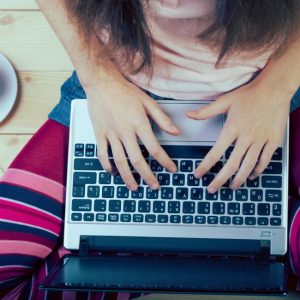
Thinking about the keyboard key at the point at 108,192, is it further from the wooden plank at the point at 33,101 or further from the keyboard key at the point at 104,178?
the wooden plank at the point at 33,101

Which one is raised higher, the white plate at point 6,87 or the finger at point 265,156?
the white plate at point 6,87

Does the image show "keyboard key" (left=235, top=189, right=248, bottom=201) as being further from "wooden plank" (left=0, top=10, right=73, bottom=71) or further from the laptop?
"wooden plank" (left=0, top=10, right=73, bottom=71)

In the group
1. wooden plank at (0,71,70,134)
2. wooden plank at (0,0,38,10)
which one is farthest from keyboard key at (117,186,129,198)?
wooden plank at (0,0,38,10)

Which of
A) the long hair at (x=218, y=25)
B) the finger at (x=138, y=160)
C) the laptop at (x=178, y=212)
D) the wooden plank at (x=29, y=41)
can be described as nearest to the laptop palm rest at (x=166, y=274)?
the laptop at (x=178, y=212)

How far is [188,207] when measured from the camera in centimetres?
66

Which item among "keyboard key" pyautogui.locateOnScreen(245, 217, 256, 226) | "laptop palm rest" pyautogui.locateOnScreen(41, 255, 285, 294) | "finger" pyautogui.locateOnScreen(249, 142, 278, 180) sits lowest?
"laptop palm rest" pyautogui.locateOnScreen(41, 255, 285, 294)

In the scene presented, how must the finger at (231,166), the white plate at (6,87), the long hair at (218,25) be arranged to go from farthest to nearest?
the white plate at (6,87) < the finger at (231,166) < the long hair at (218,25)

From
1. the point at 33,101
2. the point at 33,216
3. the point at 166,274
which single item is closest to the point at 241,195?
the point at 166,274

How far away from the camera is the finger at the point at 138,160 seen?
0.64 m

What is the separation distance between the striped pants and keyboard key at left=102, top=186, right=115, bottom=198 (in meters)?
0.08

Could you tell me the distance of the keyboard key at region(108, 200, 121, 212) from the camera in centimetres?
67

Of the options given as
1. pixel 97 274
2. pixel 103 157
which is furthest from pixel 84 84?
pixel 97 274

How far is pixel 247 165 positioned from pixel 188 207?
3.6 inches

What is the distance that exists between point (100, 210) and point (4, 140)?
1.09ft
